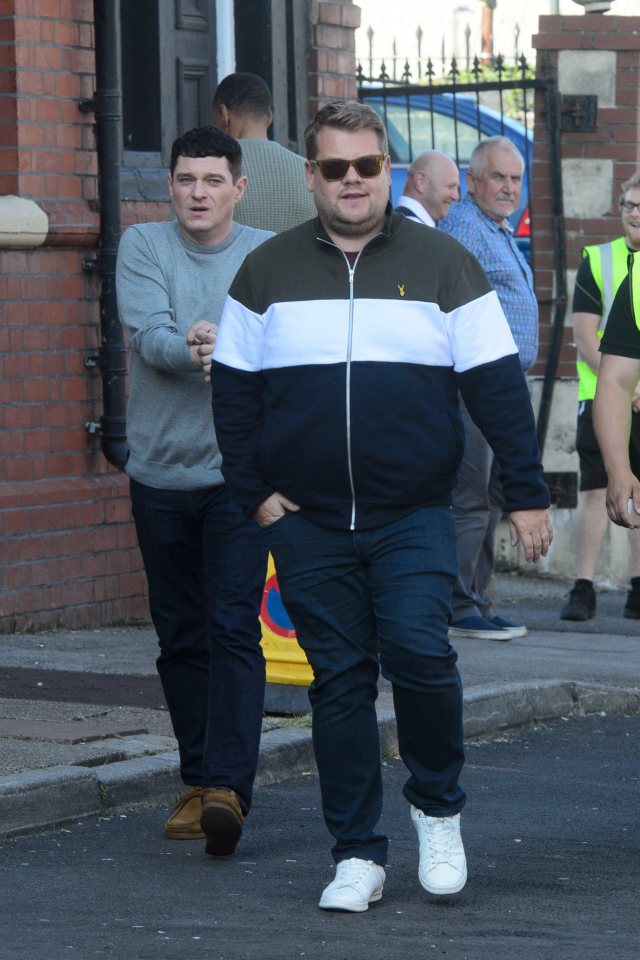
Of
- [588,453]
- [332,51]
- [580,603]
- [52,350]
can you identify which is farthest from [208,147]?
[332,51]

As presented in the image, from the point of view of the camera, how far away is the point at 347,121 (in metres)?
4.91

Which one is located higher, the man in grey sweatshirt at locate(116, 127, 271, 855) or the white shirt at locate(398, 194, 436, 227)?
the white shirt at locate(398, 194, 436, 227)

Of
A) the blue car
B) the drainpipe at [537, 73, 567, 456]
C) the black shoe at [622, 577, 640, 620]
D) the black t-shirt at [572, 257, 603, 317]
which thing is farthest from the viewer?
the blue car

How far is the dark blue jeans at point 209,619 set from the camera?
5484mm

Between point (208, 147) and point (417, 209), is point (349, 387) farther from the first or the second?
point (417, 209)

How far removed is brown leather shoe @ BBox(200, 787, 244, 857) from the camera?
5.34m

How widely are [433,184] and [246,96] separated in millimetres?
2378

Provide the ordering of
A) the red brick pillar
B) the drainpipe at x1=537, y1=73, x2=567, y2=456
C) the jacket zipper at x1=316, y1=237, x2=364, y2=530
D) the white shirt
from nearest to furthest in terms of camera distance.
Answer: the jacket zipper at x1=316, y1=237, x2=364, y2=530 → the white shirt → the red brick pillar → the drainpipe at x1=537, y1=73, x2=567, y2=456

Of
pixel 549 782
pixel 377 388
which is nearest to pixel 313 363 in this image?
pixel 377 388

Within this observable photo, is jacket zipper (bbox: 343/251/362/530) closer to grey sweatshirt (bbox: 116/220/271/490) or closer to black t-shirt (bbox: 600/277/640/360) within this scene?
grey sweatshirt (bbox: 116/220/271/490)

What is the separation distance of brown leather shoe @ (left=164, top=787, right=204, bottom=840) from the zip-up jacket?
3.67 ft

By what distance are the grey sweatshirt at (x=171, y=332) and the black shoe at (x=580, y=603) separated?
4.90 metres

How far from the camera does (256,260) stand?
4.98 meters

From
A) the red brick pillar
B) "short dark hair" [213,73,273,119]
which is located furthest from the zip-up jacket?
the red brick pillar
